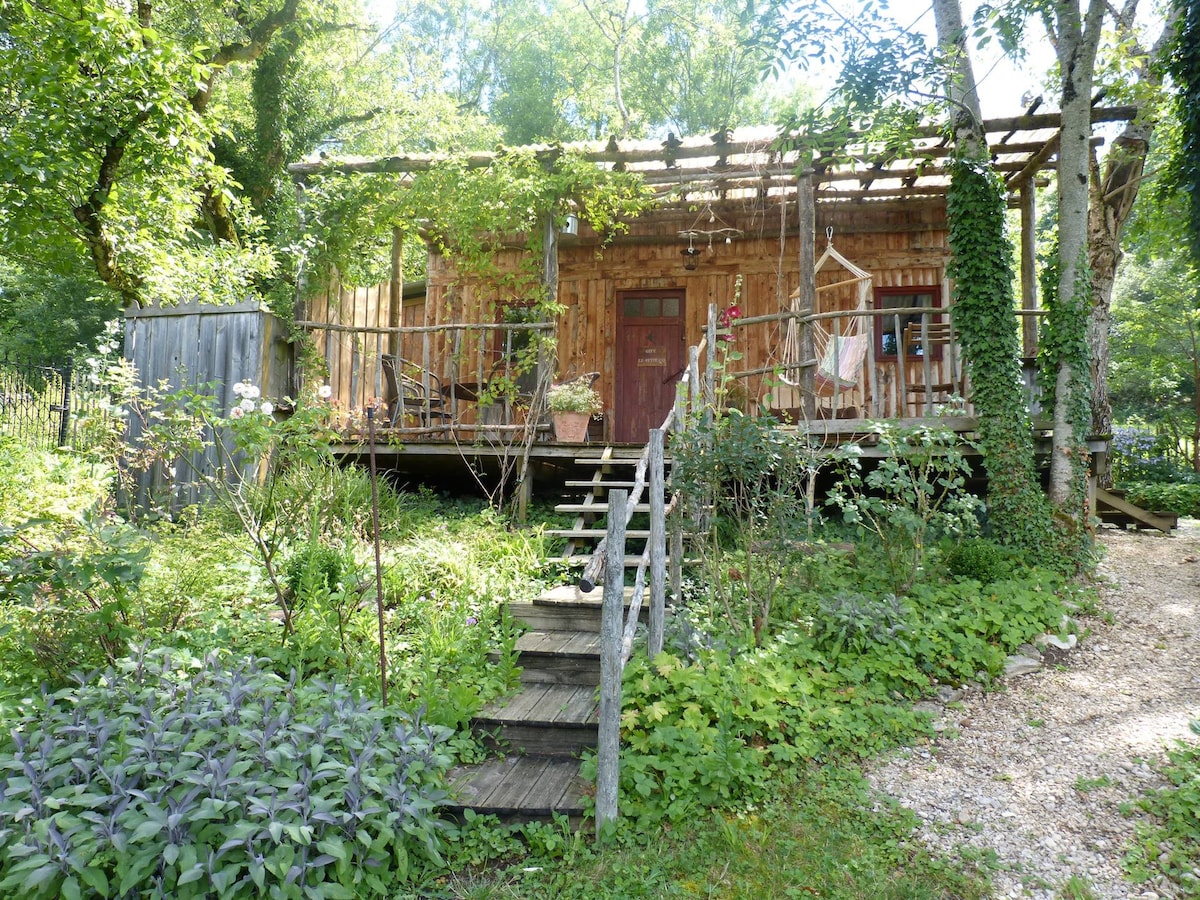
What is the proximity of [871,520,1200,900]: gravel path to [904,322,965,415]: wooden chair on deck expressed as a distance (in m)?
2.50

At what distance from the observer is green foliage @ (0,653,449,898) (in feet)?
7.75

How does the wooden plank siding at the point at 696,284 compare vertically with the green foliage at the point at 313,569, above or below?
above

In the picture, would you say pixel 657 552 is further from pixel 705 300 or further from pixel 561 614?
pixel 705 300

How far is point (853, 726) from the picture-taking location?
11.9 feet

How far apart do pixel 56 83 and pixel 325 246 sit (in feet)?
8.39

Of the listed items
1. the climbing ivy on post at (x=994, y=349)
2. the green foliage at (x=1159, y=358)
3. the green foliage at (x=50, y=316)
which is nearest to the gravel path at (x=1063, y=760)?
the climbing ivy on post at (x=994, y=349)

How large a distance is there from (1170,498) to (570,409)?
842cm

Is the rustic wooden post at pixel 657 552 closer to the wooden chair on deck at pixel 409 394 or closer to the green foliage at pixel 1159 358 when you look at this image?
the wooden chair on deck at pixel 409 394

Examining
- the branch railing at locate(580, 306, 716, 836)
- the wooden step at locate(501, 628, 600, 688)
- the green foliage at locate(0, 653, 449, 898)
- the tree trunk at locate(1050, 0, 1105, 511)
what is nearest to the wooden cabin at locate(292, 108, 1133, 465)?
the tree trunk at locate(1050, 0, 1105, 511)

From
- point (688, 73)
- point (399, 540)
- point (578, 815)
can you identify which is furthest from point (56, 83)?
point (688, 73)

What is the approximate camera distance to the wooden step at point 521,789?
10.3 ft

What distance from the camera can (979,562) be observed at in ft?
17.7

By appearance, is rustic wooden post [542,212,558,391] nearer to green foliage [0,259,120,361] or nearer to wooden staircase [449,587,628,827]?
wooden staircase [449,587,628,827]

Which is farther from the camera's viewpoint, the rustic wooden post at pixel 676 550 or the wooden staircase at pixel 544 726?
the rustic wooden post at pixel 676 550
